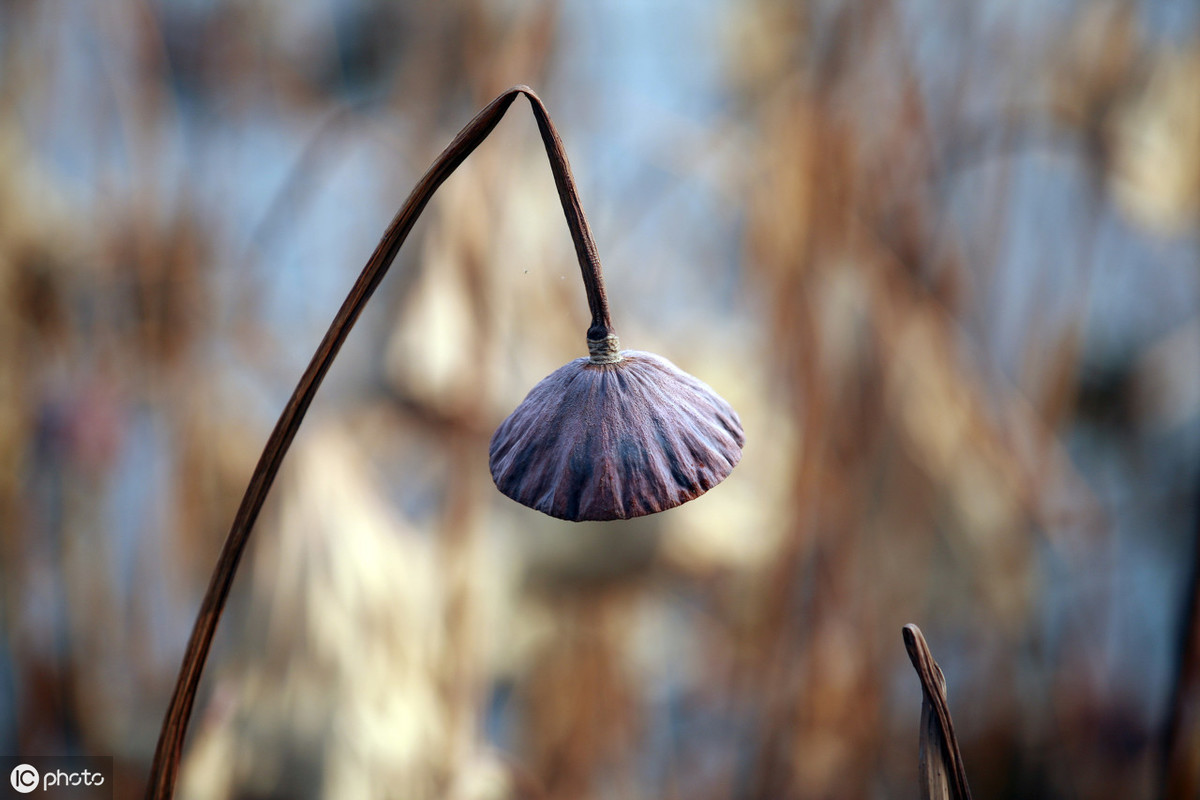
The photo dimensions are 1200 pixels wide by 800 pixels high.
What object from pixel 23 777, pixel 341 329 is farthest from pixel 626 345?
pixel 23 777

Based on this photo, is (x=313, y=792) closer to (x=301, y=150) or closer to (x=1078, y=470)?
(x=301, y=150)

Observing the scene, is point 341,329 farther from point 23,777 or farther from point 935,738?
point 23,777

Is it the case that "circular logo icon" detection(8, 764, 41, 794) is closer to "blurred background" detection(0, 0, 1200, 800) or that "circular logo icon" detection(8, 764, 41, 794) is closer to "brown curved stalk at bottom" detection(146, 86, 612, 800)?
"blurred background" detection(0, 0, 1200, 800)

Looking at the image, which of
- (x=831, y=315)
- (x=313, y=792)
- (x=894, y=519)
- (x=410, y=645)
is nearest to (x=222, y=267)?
(x=410, y=645)

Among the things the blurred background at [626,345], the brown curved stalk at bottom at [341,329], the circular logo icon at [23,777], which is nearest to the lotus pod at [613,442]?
the brown curved stalk at bottom at [341,329]

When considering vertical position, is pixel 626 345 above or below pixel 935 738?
above

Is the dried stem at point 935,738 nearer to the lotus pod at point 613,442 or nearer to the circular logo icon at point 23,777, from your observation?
the lotus pod at point 613,442

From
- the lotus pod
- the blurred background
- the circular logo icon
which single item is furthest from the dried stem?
the circular logo icon
